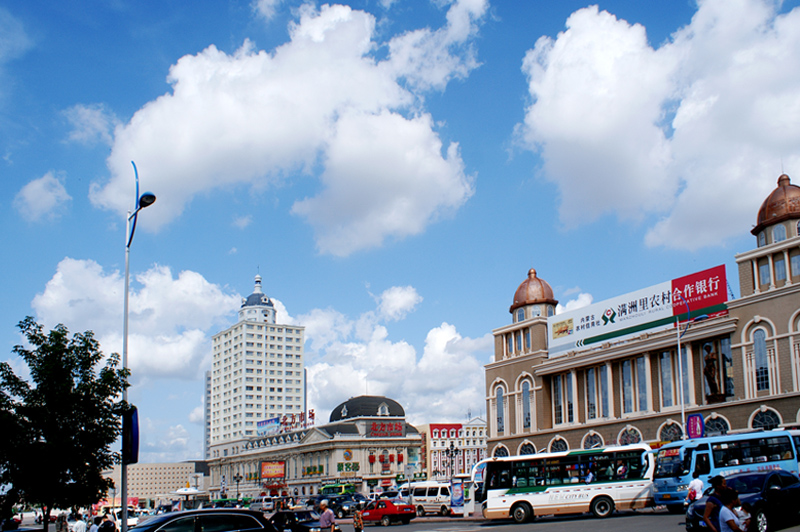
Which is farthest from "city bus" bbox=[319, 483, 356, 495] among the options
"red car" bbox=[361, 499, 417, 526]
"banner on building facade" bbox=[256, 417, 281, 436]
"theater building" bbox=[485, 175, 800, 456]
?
"banner on building facade" bbox=[256, 417, 281, 436]

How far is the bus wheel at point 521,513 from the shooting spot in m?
31.2

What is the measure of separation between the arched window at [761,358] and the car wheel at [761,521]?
30.6m

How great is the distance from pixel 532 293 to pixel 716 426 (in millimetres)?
24153

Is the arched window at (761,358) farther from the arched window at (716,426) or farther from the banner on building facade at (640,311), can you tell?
the arched window at (716,426)

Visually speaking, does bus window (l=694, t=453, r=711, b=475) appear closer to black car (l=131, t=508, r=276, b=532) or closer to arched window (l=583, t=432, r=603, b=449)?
black car (l=131, t=508, r=276, b=532)

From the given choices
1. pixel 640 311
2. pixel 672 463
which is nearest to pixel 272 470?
pixel 640 311

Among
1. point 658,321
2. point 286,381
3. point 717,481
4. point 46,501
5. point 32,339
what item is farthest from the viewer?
point 286,381

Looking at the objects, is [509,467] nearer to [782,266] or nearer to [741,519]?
[741,519]

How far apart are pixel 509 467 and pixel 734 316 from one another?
2470 centimetres

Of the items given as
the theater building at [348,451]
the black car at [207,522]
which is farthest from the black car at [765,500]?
the theater building at [348,451]

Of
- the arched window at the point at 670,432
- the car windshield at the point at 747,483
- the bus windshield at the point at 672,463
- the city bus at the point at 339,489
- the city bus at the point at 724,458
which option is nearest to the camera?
the car windshield at the point at 747,483

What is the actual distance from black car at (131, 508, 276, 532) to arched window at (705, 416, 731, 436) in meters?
40.3

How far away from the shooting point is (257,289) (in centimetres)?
18925

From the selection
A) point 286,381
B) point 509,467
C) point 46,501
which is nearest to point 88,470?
point 46,501
